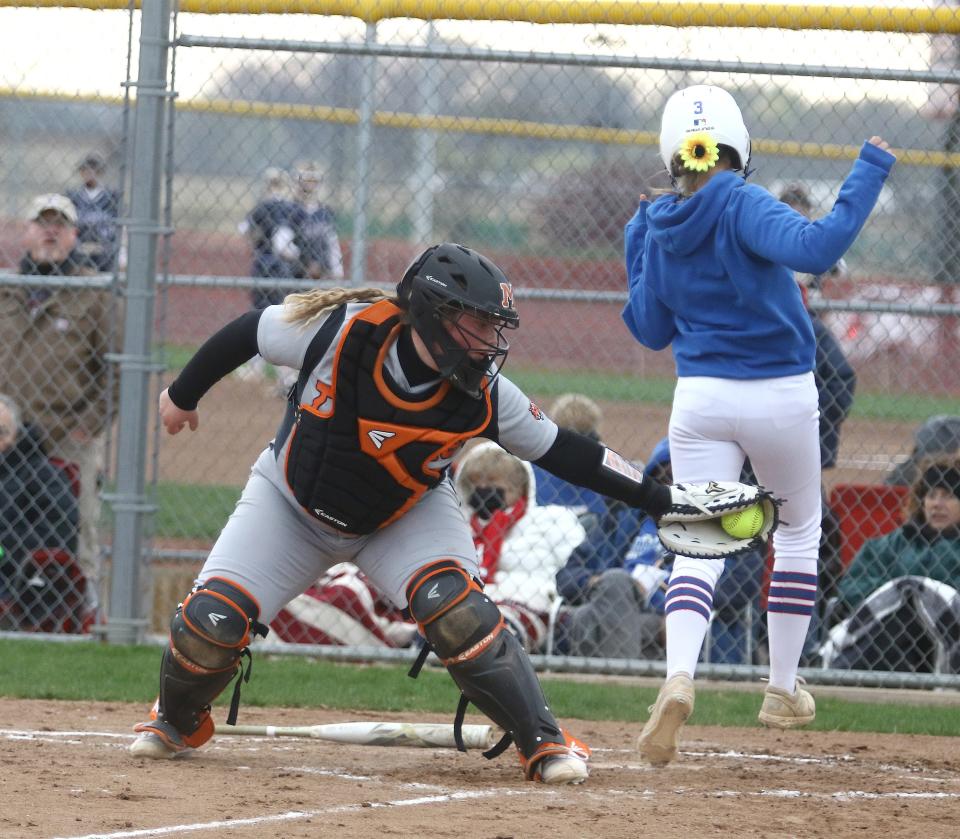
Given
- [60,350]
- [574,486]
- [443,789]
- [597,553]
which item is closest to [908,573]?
[597,553]

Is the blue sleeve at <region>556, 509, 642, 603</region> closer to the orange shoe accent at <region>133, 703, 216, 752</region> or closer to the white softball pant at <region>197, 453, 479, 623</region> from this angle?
the white softball pant at <region>197, 453, 479, 623</region>

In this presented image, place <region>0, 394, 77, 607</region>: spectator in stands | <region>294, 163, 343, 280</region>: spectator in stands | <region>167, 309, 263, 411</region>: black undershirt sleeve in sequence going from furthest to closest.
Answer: <region>294, 163, 343, 280</region>: spectator in stands, <region>0, 394, 77, 607</region>: spectator in stands, <region>167, 309, 263, 411</region>: black undershirt sleeve

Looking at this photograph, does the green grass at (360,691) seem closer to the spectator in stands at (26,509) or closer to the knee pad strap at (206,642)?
the spectator in stands at (26,509)

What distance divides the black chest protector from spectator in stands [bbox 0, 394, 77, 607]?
2944 millimetres

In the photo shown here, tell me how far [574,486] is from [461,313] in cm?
309

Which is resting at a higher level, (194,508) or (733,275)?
(733,275)

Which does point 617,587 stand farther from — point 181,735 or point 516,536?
point 181,735

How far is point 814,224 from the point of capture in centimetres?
417

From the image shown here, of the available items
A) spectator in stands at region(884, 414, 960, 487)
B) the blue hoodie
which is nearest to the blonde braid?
the blue hoodie

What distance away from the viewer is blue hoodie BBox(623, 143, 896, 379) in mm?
4277

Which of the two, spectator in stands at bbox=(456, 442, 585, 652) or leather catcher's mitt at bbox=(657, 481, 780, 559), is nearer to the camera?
leather catcher's mitt at bbox=(657, 481, 780, 559)

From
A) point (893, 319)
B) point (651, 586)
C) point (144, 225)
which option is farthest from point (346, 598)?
point (893, 319)

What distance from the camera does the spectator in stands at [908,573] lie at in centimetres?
610

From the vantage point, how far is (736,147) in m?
4.54
